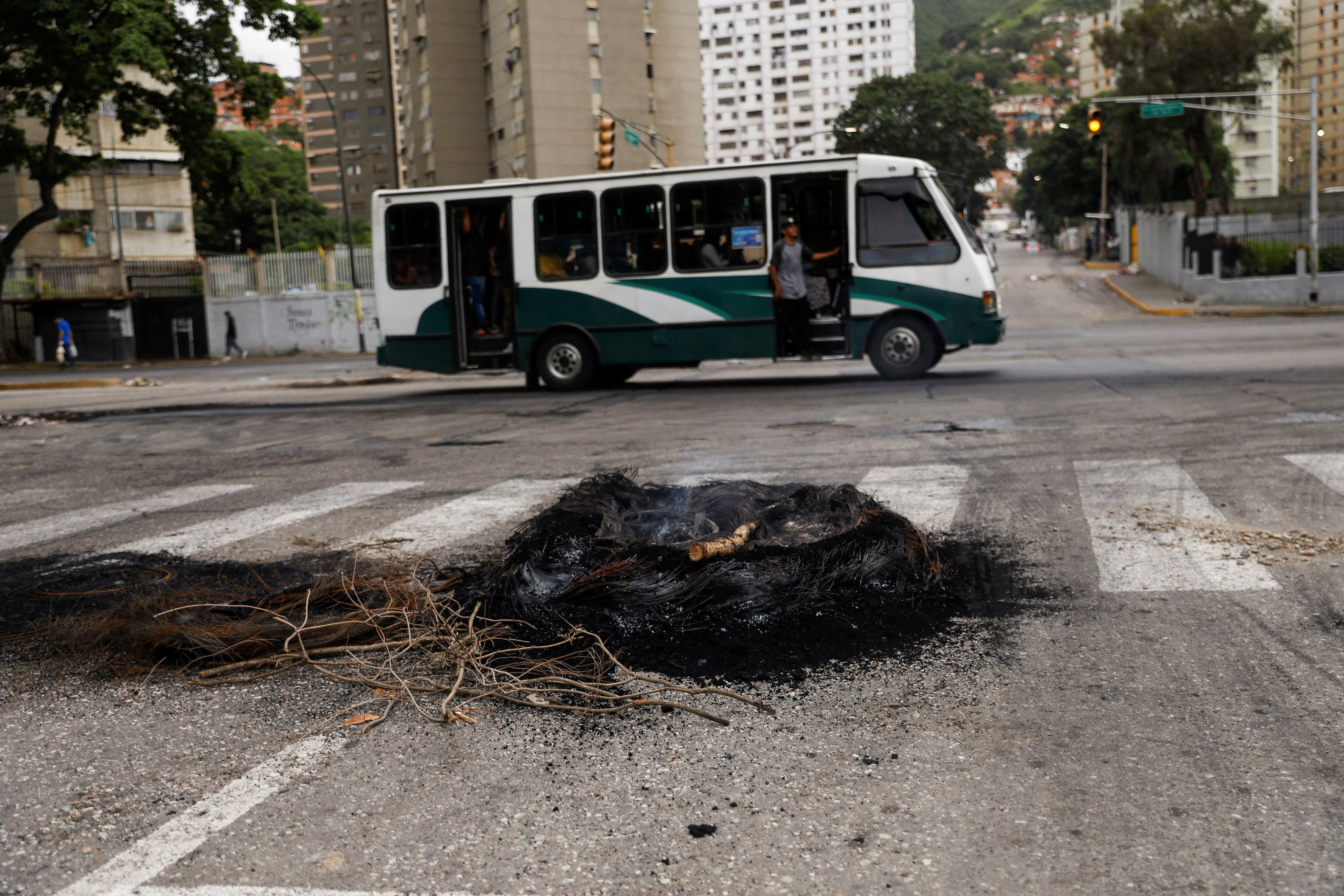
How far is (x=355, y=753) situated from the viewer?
10.9 ft

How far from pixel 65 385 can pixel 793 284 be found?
2088 cm

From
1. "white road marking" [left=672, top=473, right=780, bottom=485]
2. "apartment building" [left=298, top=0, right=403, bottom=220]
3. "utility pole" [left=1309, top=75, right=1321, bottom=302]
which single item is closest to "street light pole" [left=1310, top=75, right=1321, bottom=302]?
"utility pole" [left=1309, top=75, right=1321, bottom=302]

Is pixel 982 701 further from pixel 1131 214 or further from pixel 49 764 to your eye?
pixel 1131 214

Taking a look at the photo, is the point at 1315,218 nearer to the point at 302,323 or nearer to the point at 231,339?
the point at 302,323

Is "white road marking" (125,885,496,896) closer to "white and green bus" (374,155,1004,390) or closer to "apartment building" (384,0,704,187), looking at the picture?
"white and green bus" (374,155,1004,390)

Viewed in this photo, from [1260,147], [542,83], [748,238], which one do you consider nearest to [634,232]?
[748,238]

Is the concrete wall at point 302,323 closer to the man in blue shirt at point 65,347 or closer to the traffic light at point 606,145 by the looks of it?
the man in blue shirt at point 65,347

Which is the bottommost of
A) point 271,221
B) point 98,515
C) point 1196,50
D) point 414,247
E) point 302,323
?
point 98,515

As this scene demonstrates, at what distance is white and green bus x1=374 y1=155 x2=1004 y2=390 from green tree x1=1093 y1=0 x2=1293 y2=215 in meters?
36.4

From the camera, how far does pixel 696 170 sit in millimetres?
16312

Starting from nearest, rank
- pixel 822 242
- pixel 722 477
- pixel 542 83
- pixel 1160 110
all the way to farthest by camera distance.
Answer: pixel 722 477 → pixel 822 242 → pixel 1160 110 → pixel 542 83

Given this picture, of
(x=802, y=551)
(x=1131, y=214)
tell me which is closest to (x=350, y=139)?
(x=1131, y=214)

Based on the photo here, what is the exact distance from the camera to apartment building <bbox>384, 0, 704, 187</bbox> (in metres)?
71.6

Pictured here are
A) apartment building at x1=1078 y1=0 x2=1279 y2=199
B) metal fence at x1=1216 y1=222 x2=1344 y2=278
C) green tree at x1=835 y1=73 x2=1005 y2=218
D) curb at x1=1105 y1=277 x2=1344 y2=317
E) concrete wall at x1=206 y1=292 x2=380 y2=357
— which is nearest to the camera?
curb at x1=1105 y1=277 x2=1344 y2=317
